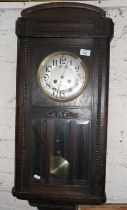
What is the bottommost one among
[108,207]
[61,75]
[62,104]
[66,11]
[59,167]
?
[108,207]

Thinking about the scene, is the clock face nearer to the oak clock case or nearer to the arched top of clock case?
the oak clock case

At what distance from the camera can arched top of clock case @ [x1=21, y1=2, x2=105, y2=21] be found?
143 cm

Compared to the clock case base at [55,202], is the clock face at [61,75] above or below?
above

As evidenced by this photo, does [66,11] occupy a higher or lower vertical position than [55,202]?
higher

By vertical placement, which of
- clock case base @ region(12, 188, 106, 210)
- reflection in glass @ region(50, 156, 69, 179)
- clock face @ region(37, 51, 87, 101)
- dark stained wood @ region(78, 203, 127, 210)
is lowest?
dark stained wood @ region(78, 203, 127, 210)

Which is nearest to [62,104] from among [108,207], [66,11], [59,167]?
[59,167]

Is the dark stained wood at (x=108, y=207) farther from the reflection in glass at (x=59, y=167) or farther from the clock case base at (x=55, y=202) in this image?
the reflection in glass at (x=59, y=167)

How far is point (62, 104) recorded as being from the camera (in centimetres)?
145

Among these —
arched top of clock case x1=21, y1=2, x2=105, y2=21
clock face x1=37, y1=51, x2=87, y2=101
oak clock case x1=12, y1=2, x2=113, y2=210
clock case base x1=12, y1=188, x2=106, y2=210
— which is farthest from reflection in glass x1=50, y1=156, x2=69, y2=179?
arched top of clock case x1=21, y1=2, x2=105, y2=21

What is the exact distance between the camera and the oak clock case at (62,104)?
1422 mm

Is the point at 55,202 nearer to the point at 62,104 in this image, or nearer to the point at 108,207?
the point at 108,207

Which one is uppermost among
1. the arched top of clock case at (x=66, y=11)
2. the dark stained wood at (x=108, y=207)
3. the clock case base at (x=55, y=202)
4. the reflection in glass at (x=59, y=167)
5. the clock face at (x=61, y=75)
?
the arched top of clock case at (x=66, y=11)

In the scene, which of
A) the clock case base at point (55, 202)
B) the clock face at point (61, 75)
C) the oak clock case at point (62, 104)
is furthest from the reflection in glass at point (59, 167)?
the clock face at point (61, 75)

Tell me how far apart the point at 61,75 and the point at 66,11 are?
35 centimetres
